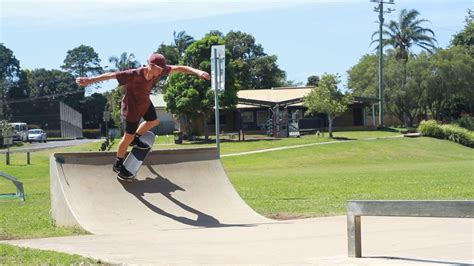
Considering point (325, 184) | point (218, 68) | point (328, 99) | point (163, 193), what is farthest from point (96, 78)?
point (328, 99)

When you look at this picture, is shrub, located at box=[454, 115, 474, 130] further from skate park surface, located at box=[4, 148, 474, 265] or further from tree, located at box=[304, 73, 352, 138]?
skate park surface, located at box=[4, 148, 474, 265]

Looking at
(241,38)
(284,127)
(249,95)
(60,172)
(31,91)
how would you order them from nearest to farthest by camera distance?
(60,172), (284,127), (249,95), (31,91), (241,38)

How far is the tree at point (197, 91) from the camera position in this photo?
181 ft

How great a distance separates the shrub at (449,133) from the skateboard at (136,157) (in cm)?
4709

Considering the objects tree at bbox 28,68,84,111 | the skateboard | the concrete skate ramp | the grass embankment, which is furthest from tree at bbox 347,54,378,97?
the skateboard

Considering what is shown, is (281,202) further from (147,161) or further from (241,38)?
(241,38)

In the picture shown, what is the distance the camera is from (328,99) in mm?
56938

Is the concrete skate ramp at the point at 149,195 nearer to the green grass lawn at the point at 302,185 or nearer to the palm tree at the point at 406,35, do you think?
the green grass lawn at the point at 302,185

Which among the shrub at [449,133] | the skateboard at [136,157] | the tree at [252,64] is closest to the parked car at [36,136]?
the tree at [252,64]

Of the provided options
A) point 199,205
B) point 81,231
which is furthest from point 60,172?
point 199,205

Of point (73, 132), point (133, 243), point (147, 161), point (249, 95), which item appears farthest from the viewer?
point (73, 132)

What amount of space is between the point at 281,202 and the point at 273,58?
8468cm

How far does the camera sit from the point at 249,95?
72.8 m

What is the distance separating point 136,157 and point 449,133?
4848cm
